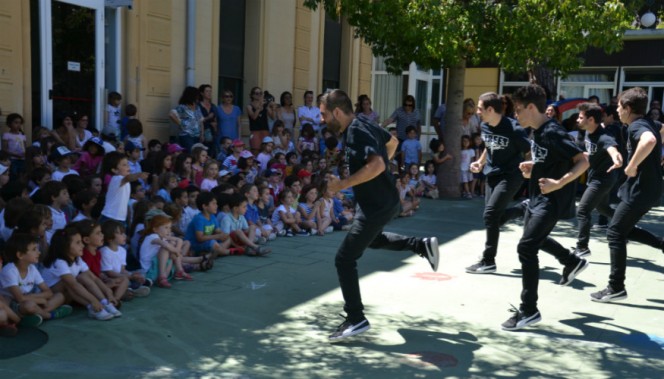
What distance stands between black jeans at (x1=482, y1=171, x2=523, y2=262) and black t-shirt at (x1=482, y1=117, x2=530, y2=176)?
0.08 m

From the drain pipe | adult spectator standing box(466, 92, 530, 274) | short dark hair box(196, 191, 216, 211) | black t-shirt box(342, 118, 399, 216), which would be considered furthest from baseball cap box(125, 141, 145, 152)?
black t-shirt box(342, 118, 399, 216)

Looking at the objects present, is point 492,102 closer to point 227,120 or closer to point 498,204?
point 498,204

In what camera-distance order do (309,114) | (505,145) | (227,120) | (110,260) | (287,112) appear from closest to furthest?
(110,260) → (505,145) → (227,120) → (287,112) → (309,114)

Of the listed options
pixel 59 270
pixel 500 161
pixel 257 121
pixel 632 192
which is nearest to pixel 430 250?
pixel 500 161

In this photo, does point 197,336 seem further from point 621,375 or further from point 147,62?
point 147,62

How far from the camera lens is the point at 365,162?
479cm

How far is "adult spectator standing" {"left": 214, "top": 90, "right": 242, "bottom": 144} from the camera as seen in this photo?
11.7 m

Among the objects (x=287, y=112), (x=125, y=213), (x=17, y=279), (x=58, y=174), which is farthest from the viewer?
(x=287, y=112)

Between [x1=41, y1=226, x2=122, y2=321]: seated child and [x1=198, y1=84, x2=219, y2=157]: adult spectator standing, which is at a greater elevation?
[x1=198, y1=84, x2=219, y2=157]: adult spectator standing

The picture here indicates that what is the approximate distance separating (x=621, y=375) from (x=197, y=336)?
2.88 m

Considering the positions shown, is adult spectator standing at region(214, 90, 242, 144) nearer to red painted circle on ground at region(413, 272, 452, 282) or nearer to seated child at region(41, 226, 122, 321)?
red painted circle on ground at region(413, 272, 452, 282)

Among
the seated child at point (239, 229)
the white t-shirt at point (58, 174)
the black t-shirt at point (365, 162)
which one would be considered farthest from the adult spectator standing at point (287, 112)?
the black t-shirt at point (365, 162)

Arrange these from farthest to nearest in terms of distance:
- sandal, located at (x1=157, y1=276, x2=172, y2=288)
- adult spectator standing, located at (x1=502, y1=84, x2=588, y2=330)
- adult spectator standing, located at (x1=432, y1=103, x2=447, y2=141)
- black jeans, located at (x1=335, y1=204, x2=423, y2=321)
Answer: adult spectator standing, located at (x1=432, y1=103, x2=447, y2=141)
sandal, located at (x1=157, y1=276, x2=172, y2=288)
adult spectator standing, located at (x1=502, y1=84, x2=588, y2=330)
black jeans, located at (x1=335, y1=204, x2=423, y2=321)

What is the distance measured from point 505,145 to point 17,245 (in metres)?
4.42
